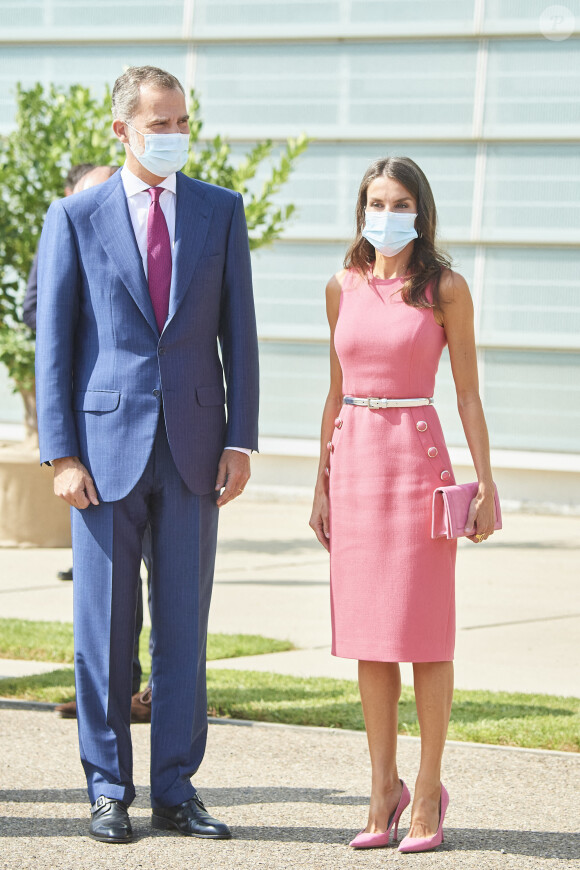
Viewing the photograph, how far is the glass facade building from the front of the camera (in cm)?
1434

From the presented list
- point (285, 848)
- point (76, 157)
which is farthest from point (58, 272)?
point (76, 157)

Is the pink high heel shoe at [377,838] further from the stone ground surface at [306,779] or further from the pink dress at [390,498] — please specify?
the pink dress at [390,498]

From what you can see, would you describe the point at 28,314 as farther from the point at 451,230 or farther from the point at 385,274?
the point at 451,230

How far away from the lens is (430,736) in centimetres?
400

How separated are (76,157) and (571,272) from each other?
6.60 m

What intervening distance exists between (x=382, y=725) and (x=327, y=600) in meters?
4.62

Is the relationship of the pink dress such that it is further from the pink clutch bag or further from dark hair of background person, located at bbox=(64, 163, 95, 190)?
dark hair of background person, located at bbox=(64, 163, 95, 190)

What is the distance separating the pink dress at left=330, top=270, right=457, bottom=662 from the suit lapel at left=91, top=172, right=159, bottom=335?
0.63 metres

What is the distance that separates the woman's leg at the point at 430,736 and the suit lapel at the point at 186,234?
135 centimetres

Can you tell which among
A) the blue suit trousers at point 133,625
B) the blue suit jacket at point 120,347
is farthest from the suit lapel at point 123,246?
the blue suit trousers at point 133,625

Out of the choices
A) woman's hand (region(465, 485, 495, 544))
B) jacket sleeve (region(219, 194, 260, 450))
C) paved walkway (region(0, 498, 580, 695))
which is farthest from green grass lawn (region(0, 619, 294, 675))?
woman's hand (region(465, 485, 495, 544))

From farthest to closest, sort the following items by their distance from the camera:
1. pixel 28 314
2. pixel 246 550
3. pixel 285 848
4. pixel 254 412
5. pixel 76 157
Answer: pixel 246 550, pixel 76 157, pixel 28 314, pixel 254 412, pixel 285 848

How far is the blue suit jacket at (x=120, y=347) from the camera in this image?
405 centimetres

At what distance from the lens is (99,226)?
4094 millimetres
